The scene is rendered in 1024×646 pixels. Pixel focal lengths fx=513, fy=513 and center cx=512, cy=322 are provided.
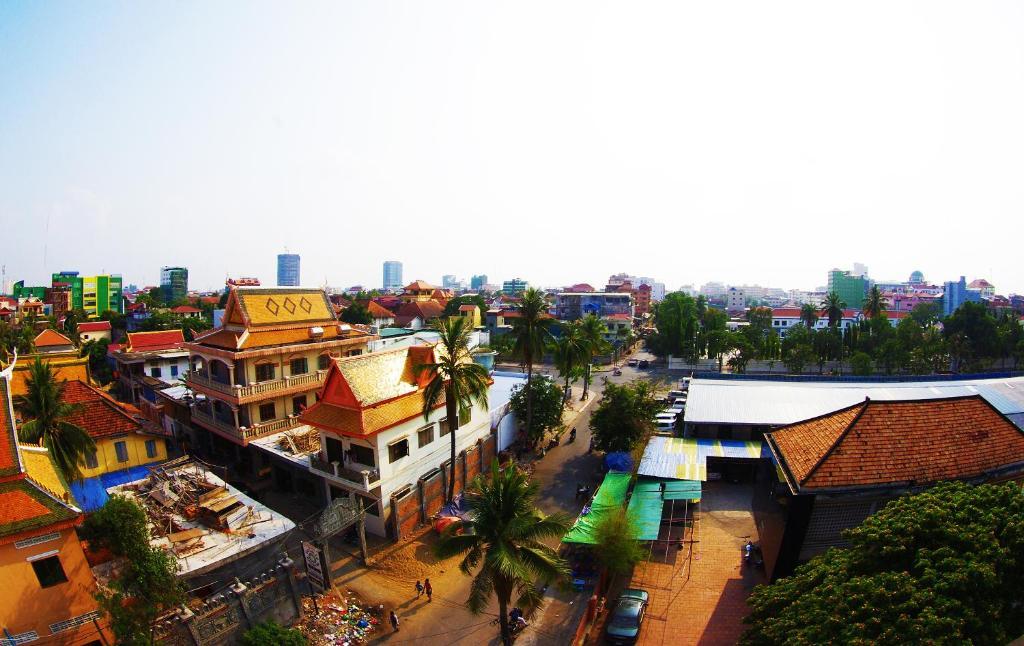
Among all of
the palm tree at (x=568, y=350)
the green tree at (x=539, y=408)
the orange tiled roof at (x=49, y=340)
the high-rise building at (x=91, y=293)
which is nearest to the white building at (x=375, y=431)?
the green tree at (x=539, y=408)

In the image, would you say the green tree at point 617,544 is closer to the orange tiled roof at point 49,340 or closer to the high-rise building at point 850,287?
the orange tiled roof at point 49,340

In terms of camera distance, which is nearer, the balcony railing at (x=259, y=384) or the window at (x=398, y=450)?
the window at (x=398, y=450)

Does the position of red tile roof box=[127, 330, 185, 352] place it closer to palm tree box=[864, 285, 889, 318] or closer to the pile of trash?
the pile of trash

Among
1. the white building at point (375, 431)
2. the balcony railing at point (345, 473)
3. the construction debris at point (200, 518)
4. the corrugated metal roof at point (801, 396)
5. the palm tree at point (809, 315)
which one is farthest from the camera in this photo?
the palm tree at point (809, 315)

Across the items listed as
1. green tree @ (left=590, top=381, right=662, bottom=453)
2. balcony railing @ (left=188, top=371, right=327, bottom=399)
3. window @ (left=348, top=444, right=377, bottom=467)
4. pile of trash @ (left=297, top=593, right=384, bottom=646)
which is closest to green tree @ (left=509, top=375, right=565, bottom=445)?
green tree @ (left=590, top=381, right=662, bottom=453)

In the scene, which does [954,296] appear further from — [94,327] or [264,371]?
[94,327]

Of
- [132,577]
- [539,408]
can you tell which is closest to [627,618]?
[132,577]
